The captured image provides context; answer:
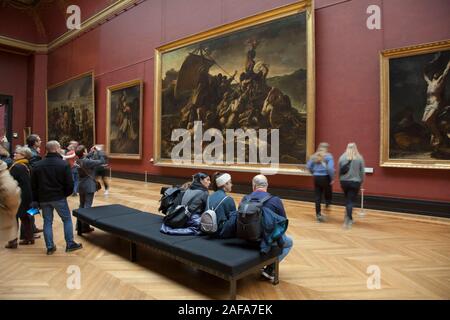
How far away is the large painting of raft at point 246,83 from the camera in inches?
311

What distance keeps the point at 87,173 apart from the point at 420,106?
274 inches

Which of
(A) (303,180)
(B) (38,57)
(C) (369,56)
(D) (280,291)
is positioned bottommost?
(D) (280,291)

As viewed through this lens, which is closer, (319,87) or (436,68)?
(436,68)

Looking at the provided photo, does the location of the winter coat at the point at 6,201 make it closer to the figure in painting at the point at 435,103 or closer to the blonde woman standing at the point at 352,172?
the blonde woman standing at the point at 352,172

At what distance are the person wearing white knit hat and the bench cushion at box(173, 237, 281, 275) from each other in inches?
9.8

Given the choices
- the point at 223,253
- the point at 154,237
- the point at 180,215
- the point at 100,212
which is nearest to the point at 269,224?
the point at 223,253

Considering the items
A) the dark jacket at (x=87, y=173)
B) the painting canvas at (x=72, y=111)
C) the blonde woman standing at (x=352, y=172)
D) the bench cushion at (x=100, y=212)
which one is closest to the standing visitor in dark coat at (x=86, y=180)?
the dark jacket at (x=87, y=173)

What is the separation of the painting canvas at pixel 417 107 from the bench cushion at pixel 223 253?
15.6ft

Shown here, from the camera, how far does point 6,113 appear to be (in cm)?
1925

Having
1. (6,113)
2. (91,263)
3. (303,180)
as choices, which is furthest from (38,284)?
(6,113)

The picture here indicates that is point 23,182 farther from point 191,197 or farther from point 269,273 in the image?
point 269,273

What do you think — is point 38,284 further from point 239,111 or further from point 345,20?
point 345,20

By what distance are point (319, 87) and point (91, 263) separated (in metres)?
6.69

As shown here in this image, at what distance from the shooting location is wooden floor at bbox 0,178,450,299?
3117 mm
